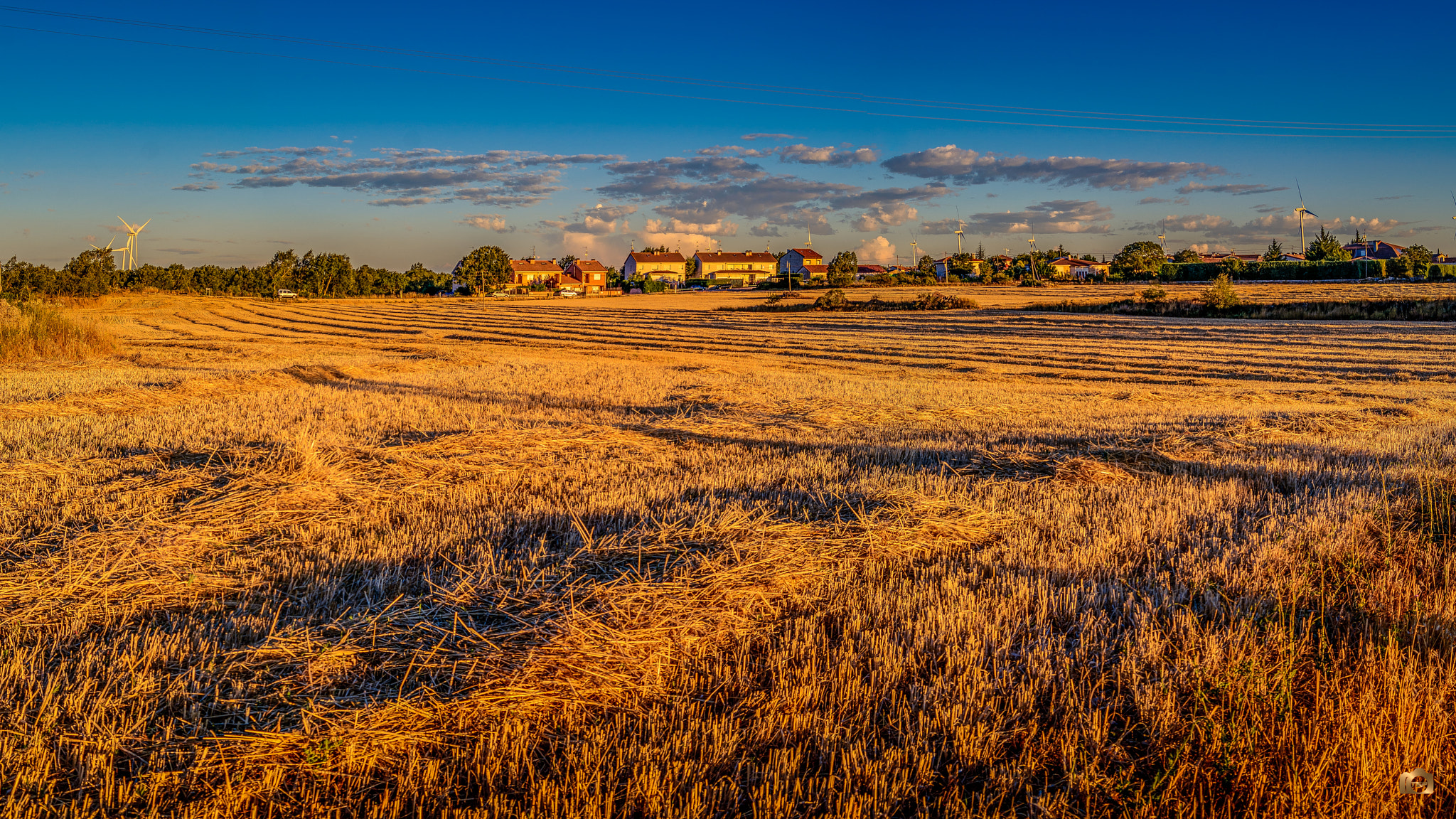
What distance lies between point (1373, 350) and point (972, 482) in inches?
1045

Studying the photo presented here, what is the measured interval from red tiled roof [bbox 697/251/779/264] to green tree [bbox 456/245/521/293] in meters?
54.2

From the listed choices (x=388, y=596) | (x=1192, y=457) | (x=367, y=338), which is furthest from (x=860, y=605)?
(x=367, y=338)

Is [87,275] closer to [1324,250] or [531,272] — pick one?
[531,272]

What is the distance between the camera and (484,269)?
118000 millimetres

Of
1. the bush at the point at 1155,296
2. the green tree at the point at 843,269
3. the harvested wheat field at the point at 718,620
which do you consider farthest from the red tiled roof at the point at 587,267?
the harvested wheat field at the point at 718,620

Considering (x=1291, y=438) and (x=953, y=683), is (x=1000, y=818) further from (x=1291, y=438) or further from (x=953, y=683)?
(x=1291, y=438)

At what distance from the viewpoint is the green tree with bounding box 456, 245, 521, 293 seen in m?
118

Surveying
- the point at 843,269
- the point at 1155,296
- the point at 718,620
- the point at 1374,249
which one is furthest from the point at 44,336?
the point at 1374,249

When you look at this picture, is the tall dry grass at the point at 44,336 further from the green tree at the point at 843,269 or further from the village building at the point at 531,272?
the village building at the point at 531,272

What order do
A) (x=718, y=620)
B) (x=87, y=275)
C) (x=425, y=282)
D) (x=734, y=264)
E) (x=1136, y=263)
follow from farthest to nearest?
(x=734, y=264)
(x=425, y=282)
(x=1136, y=263)
(x=87, y=275)
(x=718, y=620)

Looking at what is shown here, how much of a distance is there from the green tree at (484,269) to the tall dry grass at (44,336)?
315ft

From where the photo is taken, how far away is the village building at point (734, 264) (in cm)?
16525

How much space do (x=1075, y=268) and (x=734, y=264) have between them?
6848cm

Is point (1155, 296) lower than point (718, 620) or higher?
higher
